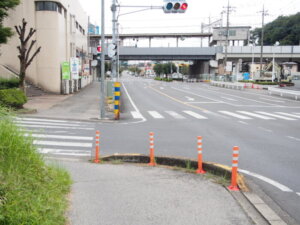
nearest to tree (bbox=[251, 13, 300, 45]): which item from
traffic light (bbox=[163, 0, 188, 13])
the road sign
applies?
the road sign

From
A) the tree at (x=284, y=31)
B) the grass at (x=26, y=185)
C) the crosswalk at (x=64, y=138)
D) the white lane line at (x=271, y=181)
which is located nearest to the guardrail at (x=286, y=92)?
the crosswalk at (x=64, y=138)

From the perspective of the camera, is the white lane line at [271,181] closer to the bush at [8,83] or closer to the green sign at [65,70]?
the bush at [8,83]

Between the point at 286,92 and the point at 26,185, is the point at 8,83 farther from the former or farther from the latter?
the point at 286,92

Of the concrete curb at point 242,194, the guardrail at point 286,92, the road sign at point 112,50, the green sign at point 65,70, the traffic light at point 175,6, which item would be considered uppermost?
the traffic light at point 175,6

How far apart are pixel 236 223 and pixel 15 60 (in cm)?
3244

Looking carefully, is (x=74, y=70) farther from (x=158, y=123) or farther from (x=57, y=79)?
(x=158, y=123)

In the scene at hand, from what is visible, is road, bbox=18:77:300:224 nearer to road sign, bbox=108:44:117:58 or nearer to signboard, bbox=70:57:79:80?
road sign, bbox=108:44:117:58

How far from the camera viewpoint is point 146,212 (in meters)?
5.12

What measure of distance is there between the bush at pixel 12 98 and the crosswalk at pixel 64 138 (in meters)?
2.55

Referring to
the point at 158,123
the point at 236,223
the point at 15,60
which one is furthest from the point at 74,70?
the point at 236,223

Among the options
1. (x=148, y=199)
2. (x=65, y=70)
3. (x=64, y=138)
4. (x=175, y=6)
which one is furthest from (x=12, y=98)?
(x=148, y=199)

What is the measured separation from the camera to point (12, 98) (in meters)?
18.8

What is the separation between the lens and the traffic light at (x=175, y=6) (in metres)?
16.0

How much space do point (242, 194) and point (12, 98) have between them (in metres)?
15.8
